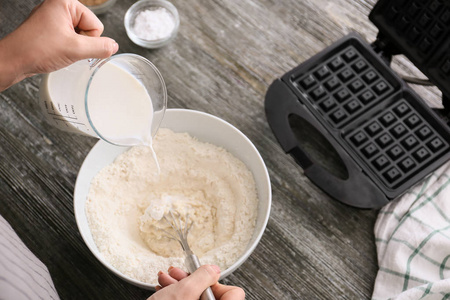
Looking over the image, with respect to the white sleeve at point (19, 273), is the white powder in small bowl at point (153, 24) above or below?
above

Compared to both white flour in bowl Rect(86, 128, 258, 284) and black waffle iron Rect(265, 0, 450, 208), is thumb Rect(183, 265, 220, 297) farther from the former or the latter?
black waffle iron Rect(265, 0, 450, 208)

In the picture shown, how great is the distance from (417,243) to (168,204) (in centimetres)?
57

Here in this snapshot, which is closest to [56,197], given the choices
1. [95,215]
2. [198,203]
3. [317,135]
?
[95,215]

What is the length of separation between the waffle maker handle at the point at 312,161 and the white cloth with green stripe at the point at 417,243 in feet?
0.24

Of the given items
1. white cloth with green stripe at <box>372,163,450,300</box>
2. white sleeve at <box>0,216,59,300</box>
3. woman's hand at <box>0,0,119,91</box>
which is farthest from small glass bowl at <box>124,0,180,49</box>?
white cloth with green stripe at <box>372,163,450,300</box>

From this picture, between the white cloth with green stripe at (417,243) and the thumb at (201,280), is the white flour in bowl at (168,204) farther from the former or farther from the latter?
the white cloth with green stripe at (417,243)

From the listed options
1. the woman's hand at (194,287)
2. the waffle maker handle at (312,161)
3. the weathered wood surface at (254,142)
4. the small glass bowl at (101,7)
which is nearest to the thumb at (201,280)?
the woman's hand at (194,287)

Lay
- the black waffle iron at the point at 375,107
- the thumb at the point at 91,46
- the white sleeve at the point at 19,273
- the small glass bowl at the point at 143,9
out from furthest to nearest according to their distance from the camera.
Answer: the small glass bowl at the point at 143,9, the black waffle iron at the point at 375,107, the thumb at the point at 91,46, the white sleeve at the point at 19,273

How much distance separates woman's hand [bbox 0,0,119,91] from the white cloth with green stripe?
745 mm

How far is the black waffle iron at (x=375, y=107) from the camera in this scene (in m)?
1.07

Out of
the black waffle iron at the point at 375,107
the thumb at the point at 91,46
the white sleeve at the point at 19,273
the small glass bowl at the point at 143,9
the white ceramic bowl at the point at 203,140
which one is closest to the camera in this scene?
the white sleeve at the point at 19,273

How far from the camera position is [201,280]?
805mm

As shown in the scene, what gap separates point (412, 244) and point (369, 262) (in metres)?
0.11

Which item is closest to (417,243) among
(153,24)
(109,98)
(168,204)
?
(168,204)
